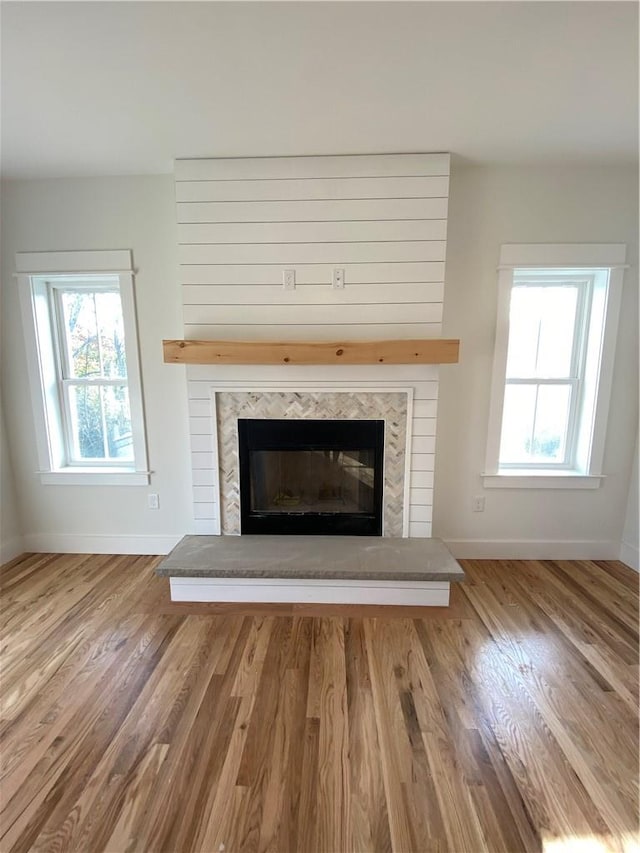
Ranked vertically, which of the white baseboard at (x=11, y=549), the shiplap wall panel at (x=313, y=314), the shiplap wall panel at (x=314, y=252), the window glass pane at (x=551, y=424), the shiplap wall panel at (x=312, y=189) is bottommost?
the white baseboard at (x=11, y=549)

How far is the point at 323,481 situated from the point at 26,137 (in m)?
2.47

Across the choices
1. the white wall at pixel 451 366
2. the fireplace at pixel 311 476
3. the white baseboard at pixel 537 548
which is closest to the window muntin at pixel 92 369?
the white wall at pixel 451 366

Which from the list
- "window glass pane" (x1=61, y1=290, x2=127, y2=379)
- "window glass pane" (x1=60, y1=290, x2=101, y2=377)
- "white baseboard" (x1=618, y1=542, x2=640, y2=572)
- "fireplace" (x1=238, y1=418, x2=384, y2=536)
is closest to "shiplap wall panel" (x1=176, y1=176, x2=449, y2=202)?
"window glass pane" (x1=61, y1=290, x2=127, y2=379)

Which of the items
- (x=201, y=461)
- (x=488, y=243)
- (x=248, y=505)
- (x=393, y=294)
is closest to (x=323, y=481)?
(x=248, y=505)

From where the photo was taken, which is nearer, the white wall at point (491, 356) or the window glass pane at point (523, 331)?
the white wall at point (491, 356)

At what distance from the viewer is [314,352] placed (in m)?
2.32

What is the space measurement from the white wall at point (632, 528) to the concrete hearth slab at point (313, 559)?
1.38 meters

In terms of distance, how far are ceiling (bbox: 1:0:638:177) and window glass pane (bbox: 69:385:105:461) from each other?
4.68 ft

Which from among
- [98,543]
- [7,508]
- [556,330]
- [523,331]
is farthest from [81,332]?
[556,330]

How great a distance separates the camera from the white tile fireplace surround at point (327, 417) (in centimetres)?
251

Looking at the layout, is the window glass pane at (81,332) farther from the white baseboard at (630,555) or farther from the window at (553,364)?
the white baseboard at (630,555)

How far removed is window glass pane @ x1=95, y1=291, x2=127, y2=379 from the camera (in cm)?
283

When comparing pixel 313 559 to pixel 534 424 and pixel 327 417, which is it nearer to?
pixel 327 417

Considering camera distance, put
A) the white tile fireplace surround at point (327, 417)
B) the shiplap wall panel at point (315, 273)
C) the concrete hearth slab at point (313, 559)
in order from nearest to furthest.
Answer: the concrete hearth slab at point (313, 559) → the shiplap wall panel at point (315, 273) → the white tile fireplace surround at point (327, 417)
